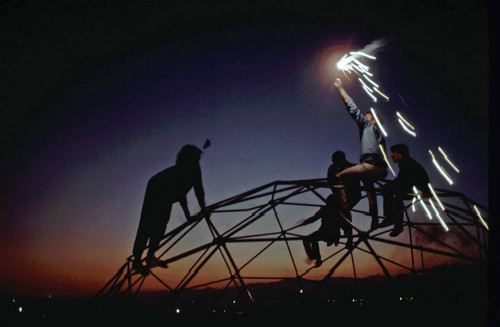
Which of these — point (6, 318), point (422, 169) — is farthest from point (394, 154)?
point (6, 318)

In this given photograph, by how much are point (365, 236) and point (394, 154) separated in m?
2.30

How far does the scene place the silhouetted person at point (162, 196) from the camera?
5.90m

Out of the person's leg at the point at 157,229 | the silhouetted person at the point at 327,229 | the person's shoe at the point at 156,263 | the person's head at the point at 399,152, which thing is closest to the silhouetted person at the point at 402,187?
the person's head at the point at 399,152

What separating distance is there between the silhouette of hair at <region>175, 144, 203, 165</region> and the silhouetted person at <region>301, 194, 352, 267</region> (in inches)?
135

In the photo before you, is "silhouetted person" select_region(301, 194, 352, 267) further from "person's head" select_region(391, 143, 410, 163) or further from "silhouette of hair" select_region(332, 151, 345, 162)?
"person's head" select_region(391, 143, 410, 163)

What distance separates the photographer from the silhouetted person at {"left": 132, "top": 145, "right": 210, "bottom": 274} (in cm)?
590

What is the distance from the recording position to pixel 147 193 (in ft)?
19.9

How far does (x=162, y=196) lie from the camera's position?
19.8ft

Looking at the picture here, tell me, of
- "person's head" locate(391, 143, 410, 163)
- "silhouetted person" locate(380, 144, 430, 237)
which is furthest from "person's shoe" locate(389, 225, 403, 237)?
"person's head" locate(391, 143, 410, 163)

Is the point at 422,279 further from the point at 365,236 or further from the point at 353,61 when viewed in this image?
the point at 353,61

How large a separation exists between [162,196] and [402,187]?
5.49 metres

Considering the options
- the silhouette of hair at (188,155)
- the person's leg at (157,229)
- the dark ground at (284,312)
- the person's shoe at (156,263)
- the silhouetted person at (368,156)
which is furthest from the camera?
the silhouette of hair at (188,155)

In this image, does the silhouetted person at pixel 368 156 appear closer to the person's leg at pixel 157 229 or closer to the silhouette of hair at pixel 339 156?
the silhouette of hair at pixel 339 156

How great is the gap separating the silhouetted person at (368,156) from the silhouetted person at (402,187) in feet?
1.39
